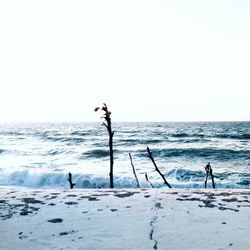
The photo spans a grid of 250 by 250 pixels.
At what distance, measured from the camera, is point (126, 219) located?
186 cm

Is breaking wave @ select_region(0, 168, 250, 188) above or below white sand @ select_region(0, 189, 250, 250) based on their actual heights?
below

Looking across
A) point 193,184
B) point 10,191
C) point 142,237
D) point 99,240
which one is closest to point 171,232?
point 142,237

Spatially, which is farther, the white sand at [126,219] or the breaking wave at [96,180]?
the breaking wave at [96,180]

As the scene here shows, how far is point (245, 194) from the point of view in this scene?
7.80 feet

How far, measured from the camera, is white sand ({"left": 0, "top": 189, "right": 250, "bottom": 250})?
61.4 inches

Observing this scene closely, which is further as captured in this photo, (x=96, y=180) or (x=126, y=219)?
(x=96, y=180)

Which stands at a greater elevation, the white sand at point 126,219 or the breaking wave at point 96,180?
the white sand at point 126,219

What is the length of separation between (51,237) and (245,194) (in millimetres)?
1375

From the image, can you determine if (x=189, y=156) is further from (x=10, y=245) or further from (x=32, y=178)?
(x=10, y=245)

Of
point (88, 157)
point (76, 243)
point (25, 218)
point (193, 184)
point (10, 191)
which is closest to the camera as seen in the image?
point (76, 243)

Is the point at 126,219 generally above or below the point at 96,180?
above

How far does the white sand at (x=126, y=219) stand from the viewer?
1.56 meters

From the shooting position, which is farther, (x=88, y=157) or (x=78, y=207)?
(x=88, y=157)

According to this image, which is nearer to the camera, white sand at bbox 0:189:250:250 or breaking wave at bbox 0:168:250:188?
white sand at bbox 0:189:250:250
